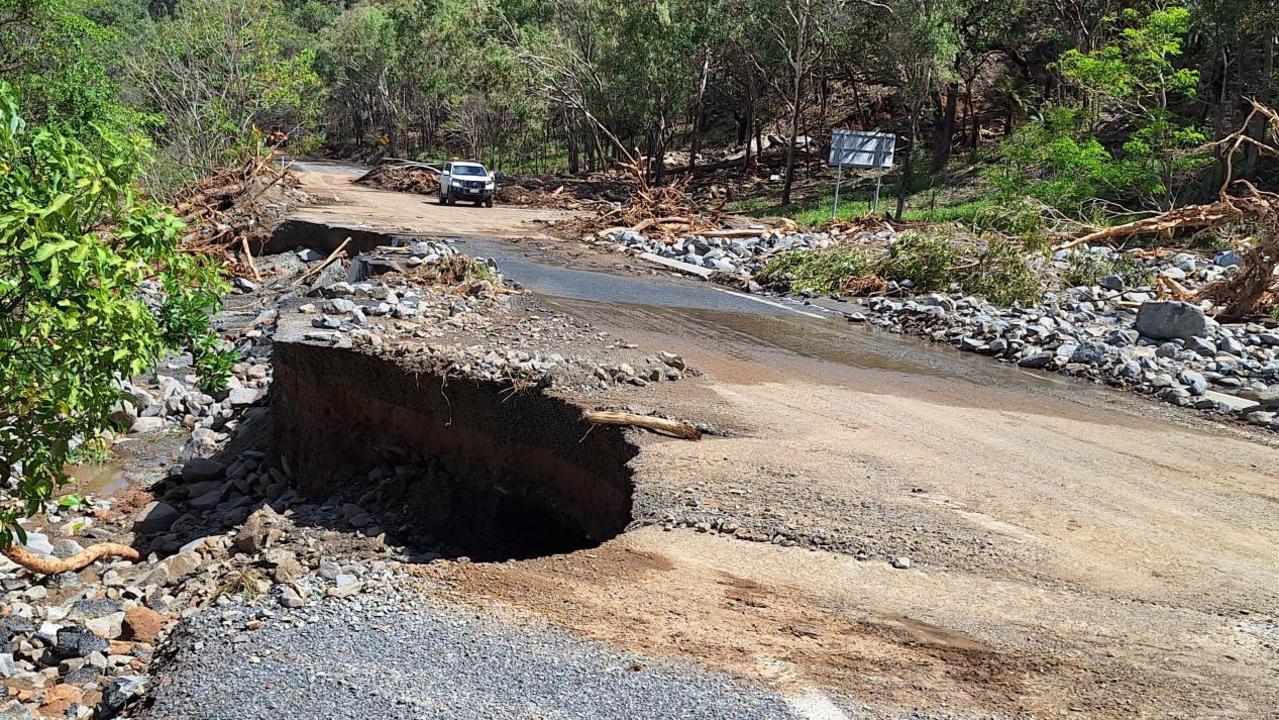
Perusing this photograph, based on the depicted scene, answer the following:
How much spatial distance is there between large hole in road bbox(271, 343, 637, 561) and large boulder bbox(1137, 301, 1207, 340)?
392 inches

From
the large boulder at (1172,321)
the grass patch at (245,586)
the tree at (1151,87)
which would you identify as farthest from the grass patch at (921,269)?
the grass patch at (245,586)

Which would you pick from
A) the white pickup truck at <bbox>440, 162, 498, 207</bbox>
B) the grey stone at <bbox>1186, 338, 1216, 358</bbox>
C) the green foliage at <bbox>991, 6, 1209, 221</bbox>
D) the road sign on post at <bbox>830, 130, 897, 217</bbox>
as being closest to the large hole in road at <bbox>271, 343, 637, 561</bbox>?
the grey stone at <bbox>1186, 338, 1216, 358</bbox>

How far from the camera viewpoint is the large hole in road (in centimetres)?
963

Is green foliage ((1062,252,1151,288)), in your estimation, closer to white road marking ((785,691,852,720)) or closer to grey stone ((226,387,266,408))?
grey stone ((226,387,266,408))

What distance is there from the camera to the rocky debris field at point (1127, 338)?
1351 cm

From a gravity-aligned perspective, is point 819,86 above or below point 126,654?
above

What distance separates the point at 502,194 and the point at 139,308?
35.5 m

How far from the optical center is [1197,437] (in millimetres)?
11289

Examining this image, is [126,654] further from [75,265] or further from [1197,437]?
[1197,437]

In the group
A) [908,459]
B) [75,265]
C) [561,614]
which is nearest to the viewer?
[75,265]

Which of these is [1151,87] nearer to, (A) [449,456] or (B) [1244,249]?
(B) [1244,249]

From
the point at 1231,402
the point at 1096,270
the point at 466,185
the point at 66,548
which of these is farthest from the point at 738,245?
the point at 66,548

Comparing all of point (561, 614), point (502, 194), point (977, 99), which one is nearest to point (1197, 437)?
point (561, 614)

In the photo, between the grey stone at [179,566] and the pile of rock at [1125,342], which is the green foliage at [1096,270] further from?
the grey stone at [179,566]
